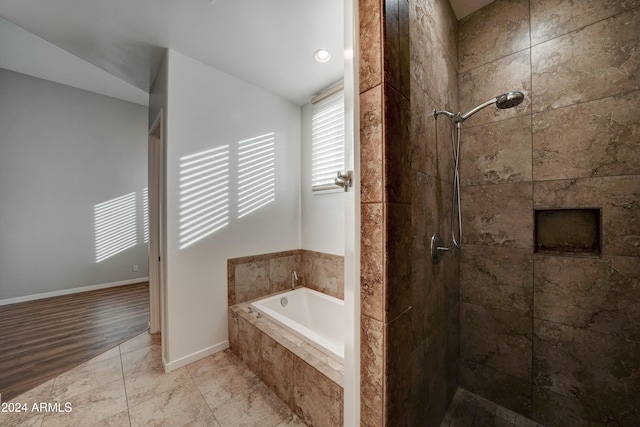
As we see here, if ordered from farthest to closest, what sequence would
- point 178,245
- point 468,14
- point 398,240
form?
point 178,245, point 468,14, point 398,240

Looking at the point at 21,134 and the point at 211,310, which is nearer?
the point at 211,310

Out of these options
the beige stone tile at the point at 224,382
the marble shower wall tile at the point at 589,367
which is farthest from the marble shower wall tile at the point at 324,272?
the marble shower wall tile at the point at 589,367

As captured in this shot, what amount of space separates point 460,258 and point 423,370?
0.83 metres

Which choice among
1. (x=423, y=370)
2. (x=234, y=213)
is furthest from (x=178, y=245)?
(x=423, y=370)

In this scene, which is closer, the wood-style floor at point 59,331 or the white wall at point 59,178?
the wood-style floor at point 59,331

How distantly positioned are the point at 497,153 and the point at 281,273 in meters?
2.14

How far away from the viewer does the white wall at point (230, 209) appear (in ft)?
5.97

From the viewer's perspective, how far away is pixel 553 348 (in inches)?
52.0

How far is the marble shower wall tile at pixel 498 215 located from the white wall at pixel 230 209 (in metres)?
1.75

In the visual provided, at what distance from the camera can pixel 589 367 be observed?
123 cm

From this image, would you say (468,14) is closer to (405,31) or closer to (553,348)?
(405,31)

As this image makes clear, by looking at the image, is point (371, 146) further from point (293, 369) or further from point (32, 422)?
point (32, 422)

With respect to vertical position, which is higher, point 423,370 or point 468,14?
point 468,14

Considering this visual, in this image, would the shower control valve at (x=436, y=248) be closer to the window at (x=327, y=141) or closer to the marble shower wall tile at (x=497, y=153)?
the marble shower wall tile at (x=497, y=153)
